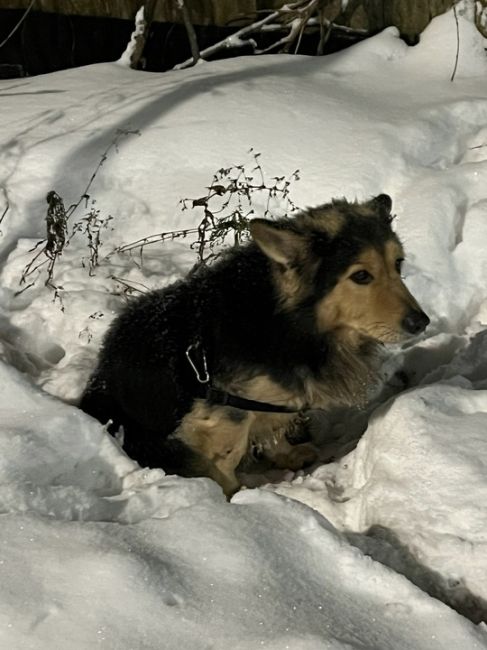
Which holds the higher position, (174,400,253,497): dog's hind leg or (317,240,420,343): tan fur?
(317,240,420,343): tan fur

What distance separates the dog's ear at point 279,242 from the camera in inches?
116

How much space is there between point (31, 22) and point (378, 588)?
6588 millimetres

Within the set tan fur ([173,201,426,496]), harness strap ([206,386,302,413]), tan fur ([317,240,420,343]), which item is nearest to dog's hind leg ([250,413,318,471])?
tan fur ([173,201,426,496])

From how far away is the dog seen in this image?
309 cm

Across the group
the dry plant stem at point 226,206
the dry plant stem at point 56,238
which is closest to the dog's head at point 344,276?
the dry plant stem at point 226,206

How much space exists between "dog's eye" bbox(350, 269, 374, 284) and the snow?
56cm

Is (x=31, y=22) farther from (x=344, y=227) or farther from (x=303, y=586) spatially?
(x=303, y=586)

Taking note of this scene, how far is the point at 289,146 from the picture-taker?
17.5ft

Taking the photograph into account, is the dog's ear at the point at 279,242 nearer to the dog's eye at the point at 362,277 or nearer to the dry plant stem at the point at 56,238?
the dog's eye at the point at 362,277

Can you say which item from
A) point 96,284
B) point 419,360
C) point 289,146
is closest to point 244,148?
point 289,146

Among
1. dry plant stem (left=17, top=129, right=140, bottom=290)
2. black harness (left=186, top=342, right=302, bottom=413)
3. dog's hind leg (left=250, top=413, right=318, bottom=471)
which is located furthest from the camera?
dry plant stem (left=17, top=129, right=140, bottom=290)

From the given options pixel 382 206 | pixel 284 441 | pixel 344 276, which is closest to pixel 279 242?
pixel 344 276

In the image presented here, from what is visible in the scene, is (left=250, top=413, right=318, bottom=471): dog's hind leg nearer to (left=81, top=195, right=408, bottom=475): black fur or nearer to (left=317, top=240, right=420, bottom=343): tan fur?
(left=81, top=195, right=408, bottom=475): black fur

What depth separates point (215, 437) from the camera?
3324mm
